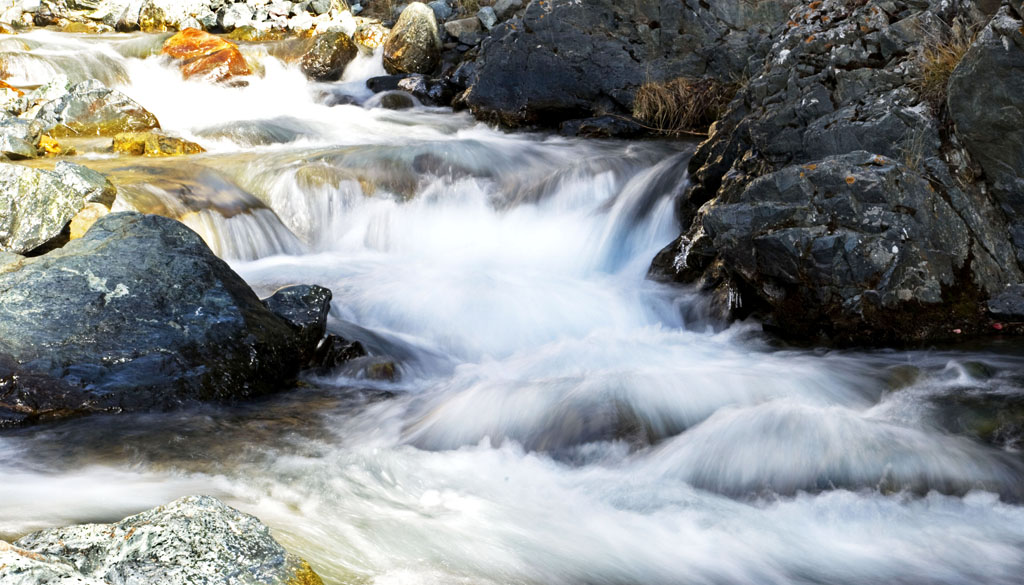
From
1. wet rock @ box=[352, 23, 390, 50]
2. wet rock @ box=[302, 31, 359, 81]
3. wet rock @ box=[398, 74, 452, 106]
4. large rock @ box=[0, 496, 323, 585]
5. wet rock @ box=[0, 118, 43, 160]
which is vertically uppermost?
wet rock @ box=[352, 23, 390, 50]

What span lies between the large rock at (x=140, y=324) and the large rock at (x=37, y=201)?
1.41 metres

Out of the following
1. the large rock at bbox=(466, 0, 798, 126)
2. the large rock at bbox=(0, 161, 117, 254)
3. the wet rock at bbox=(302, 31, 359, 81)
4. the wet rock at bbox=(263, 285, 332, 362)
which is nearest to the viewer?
the wet rock at bbox=(263, 285, 332, 362)

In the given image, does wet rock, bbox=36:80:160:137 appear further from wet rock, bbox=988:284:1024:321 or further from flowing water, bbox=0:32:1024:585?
wet rock, bbox=988:284:1024:321

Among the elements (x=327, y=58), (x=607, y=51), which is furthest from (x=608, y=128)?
(x=327, y=58)

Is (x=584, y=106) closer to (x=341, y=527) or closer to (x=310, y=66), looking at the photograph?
(x=310, y=66)

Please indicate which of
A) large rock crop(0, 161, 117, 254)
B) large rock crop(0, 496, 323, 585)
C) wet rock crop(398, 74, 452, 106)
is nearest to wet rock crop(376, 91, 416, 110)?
wet rock crop(398, 74, 452, 106)

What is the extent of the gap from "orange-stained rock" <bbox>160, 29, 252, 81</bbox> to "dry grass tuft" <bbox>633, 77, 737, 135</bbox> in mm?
7563

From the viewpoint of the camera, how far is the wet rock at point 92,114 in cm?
1059

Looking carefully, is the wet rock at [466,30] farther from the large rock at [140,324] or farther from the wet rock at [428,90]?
the large rock at [140,324]

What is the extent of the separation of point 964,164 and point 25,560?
5769 millimetres

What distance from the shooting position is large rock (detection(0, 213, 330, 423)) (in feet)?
15.3

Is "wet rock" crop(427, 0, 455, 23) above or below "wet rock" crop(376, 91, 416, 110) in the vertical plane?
above

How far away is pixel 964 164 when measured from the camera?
5508mm

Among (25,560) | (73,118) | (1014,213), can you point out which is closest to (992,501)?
(1014,213)
